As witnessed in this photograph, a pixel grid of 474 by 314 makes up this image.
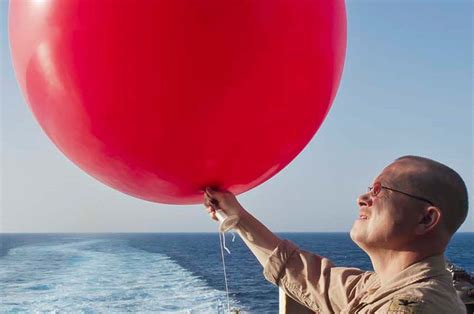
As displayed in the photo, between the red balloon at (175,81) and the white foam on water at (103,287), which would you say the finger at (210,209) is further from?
the white foam on water at (103,287)

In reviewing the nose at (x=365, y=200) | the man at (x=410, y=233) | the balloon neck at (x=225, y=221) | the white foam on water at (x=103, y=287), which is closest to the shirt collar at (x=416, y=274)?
the man at (x=410, y=233)

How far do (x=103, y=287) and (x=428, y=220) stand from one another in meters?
18.9

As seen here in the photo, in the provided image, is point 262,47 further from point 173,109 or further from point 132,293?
point 132,293

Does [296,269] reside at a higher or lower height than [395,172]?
lower

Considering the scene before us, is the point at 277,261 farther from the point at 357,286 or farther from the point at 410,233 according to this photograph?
the point at 410,233

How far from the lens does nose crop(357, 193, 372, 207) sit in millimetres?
1432

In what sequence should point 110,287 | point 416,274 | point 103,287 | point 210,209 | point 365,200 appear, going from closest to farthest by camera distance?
point 416,274 < point 365,200 < point 210,209 < point 103,287 < point 110,287

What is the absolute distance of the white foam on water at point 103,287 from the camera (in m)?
16.7

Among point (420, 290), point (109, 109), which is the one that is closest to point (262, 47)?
point (109, 109)

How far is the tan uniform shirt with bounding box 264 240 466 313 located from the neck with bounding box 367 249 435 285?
0.06ft

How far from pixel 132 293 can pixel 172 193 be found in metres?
17.7

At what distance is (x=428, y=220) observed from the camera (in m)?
1.32

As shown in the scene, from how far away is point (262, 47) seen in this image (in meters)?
1.54

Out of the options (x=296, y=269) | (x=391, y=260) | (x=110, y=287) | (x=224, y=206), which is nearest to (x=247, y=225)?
(x=224, y=206)
